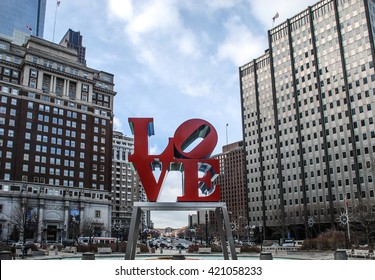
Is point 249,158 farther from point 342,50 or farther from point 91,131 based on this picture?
point 91,131

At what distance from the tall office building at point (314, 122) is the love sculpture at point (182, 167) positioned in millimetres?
73237

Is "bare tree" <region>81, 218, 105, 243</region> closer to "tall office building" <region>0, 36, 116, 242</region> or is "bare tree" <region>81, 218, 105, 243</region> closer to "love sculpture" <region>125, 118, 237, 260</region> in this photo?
"tall office building" <region>0, 36, 116, 242</region>

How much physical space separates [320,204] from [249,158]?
1320 inches

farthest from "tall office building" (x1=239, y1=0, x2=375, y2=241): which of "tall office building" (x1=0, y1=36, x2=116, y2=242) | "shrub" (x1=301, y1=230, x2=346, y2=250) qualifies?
"tall office building" (x1=0, y1=36, x2=116, y2=242)

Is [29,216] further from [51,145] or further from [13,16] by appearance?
[13,16]

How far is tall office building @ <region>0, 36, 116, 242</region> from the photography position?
98.1 m

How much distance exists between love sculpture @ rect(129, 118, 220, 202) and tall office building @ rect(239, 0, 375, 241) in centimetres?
7336

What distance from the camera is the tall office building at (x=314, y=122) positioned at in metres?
98.8

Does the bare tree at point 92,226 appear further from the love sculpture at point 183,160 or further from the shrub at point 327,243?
the love sculpture at point 183,160

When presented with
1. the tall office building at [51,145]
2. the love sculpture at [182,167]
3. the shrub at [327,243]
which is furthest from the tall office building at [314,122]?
the love sculpture at [182,167]

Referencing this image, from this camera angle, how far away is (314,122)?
10944cm

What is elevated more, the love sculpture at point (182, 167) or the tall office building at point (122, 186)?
the tall office building at point (122, 186)
